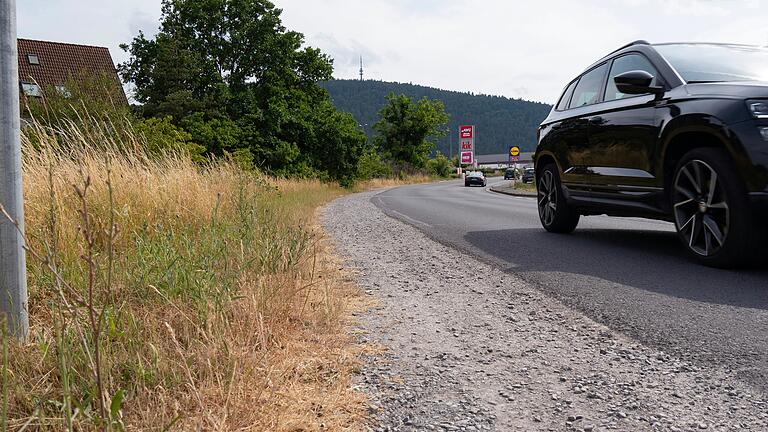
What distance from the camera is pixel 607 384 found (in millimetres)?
2416

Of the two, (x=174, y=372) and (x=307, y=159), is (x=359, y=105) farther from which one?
(x=174, y=372)

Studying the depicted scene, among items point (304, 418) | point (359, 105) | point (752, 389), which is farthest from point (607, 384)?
point (359, 105)

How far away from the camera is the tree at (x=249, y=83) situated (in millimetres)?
33219

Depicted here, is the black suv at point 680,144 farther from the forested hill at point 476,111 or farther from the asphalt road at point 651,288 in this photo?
the forested hill at point 476,111

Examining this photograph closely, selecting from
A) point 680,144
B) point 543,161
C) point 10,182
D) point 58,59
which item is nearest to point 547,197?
point 543,161

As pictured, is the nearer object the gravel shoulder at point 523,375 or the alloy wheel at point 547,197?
the gravel shoulder at point 523,375

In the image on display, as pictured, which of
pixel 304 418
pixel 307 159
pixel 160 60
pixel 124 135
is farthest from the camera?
pixel 307 159

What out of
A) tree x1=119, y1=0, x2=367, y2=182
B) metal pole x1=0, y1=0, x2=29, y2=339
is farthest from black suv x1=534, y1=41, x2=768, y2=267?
tree x1=119, y1=0, x2=367, y2=182

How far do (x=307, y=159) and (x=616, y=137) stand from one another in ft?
99.9

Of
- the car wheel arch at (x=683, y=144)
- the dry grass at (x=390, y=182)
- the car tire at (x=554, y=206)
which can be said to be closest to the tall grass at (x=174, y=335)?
the car wheel arch at (x=683, y=144)

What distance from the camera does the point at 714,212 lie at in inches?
184

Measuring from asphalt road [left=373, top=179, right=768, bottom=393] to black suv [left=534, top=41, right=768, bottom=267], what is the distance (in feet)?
1.26

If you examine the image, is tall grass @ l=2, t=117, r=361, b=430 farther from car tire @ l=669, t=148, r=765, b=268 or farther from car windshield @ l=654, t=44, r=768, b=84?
car windshield @ l=654, t=44, r=768, b=84

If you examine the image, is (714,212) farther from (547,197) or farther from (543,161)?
(543,161)
